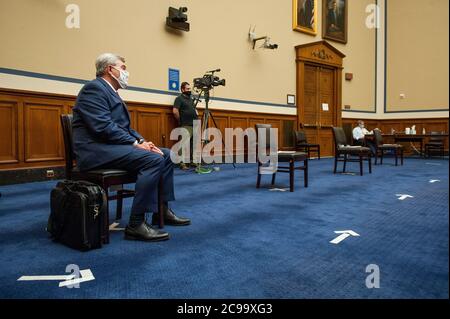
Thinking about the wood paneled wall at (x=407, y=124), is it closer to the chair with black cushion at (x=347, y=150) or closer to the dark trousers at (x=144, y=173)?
the chair with black cushion at (x=347, y=150)

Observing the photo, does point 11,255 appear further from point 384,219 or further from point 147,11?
point 147,11

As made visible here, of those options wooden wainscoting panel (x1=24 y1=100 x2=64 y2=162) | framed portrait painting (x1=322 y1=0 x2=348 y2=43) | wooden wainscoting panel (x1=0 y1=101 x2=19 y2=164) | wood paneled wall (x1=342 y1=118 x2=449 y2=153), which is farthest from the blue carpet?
wood paneled wall (x1=342 y1=118 x2=449 y2=153)

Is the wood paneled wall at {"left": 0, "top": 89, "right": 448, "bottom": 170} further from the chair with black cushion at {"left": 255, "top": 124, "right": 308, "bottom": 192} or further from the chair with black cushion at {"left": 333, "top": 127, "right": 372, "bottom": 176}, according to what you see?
the chair with black cushion at {"left": 333, "top": 127, "right": 372, "bottom": 176}

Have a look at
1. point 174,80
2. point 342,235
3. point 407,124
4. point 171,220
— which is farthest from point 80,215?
point 407,124

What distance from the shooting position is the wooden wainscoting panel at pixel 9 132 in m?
4.74

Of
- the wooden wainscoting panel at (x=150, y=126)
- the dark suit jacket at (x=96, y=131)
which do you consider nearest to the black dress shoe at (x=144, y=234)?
the dark suit jacket at (x=96, y=131)

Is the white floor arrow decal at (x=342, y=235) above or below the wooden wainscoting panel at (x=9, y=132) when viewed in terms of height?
below

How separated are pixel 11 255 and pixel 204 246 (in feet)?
3.57

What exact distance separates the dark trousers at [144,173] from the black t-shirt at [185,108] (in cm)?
407

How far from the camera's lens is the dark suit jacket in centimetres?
235

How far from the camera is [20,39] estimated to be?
482 centimetres

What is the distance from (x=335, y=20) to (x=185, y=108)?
601cm
